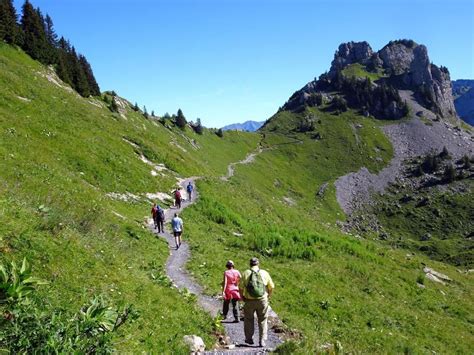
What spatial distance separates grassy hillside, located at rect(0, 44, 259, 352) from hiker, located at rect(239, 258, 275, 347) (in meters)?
1.65

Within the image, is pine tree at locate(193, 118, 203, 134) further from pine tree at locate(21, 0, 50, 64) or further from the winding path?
the winding path

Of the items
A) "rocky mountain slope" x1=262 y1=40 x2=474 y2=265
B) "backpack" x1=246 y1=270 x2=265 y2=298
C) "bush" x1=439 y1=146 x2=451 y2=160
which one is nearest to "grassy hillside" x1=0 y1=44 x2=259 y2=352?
"backpack" x1=246 y1=270 x2=265 y2=298

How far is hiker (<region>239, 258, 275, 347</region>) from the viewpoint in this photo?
1305 centimetres

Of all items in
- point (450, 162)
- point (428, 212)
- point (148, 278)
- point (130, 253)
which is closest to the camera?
point (148, 278)

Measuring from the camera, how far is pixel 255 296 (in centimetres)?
1303

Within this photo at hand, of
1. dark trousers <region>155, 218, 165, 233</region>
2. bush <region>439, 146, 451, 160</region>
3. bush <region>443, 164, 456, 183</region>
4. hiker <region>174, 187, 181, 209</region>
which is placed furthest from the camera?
bush <region>439, 146, 451, 160</region>

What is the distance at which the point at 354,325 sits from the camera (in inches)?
836

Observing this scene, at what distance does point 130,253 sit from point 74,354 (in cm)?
1330

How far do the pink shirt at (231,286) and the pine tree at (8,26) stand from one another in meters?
73.9

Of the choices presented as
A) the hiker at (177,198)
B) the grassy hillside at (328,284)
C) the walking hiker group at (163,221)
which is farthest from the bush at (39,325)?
the hiker at (177,198)

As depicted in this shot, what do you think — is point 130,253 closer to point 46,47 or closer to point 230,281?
point 230,281

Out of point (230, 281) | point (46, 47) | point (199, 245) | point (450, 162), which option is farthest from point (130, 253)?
point (450, 162)

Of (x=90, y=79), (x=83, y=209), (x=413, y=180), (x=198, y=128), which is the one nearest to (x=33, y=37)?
(x=90, y=79)

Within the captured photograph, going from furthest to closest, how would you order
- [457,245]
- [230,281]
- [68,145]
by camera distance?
[457,245]
[68,145]
[230,281]
